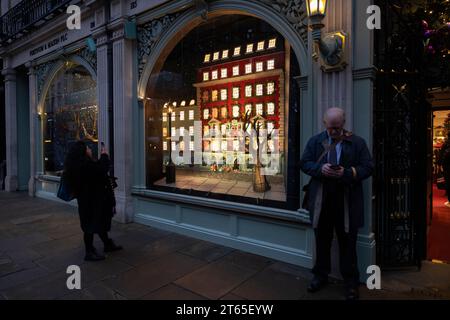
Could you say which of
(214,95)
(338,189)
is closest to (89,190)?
(214,95)

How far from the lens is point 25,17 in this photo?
31.7ft

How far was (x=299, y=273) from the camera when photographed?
392 cm

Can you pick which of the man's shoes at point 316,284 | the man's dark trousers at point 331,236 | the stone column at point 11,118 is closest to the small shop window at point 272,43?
the man's dark trousers at point 331,236

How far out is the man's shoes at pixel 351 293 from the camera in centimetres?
321

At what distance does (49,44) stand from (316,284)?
377 inches

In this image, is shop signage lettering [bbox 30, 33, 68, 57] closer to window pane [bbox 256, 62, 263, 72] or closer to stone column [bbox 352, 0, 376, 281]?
window pane [bbox 256, 62, 263, 72]

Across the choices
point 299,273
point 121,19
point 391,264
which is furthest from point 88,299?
point 121,19

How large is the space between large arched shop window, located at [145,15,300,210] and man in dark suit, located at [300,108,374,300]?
934 millimetres

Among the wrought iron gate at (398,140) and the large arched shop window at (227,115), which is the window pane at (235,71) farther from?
the wrought iron gate at (398,140)

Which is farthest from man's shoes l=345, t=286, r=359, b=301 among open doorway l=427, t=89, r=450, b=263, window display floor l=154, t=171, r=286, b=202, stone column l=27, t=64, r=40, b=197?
stone column l=27, t=64, r=40, b=197

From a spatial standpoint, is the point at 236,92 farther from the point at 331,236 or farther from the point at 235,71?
the point at 331,236

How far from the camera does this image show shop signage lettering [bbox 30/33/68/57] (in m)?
8.21

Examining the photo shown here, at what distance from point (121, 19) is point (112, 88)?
1463 millimetres

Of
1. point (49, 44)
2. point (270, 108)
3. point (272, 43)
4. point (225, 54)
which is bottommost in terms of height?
point (270, 108)
